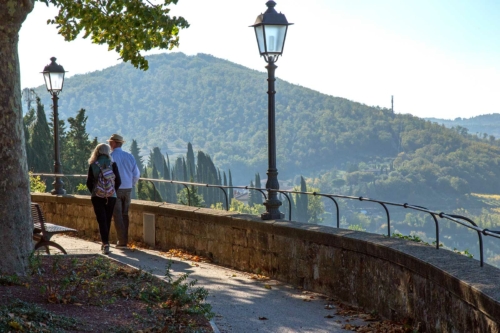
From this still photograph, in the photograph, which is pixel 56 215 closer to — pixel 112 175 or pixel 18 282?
pixel 112 175

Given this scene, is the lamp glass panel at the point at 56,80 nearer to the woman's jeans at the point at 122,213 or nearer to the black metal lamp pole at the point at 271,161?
the woman's jeans at the point at 122,213

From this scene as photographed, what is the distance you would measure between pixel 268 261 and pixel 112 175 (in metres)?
2.80

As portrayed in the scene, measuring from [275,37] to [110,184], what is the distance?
126 inches

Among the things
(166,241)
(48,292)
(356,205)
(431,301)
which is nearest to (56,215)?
(166,241)

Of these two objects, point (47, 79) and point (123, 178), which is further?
point (47, 79)

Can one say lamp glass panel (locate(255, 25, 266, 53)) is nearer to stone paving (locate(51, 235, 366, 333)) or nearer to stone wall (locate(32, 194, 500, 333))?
stone wall (locate(32, 194, 500, 333))

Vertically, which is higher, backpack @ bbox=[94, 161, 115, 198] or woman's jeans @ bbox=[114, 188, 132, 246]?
backpack @ bbox=[94, 161, 115, 198]

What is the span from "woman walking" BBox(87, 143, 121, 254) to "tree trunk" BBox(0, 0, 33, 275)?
3178mm

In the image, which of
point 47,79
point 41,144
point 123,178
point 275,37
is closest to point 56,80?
point 47,79

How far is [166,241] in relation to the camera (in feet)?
39.0

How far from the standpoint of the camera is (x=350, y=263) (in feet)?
25.3

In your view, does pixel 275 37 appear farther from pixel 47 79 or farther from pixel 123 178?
pixel 47 79

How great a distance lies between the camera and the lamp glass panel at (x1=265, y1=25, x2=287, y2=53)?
979cm

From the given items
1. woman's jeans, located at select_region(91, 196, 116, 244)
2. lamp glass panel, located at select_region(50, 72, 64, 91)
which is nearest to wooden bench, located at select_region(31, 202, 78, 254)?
woman's jeans, located at select_region(91, 196, 116, 244)
